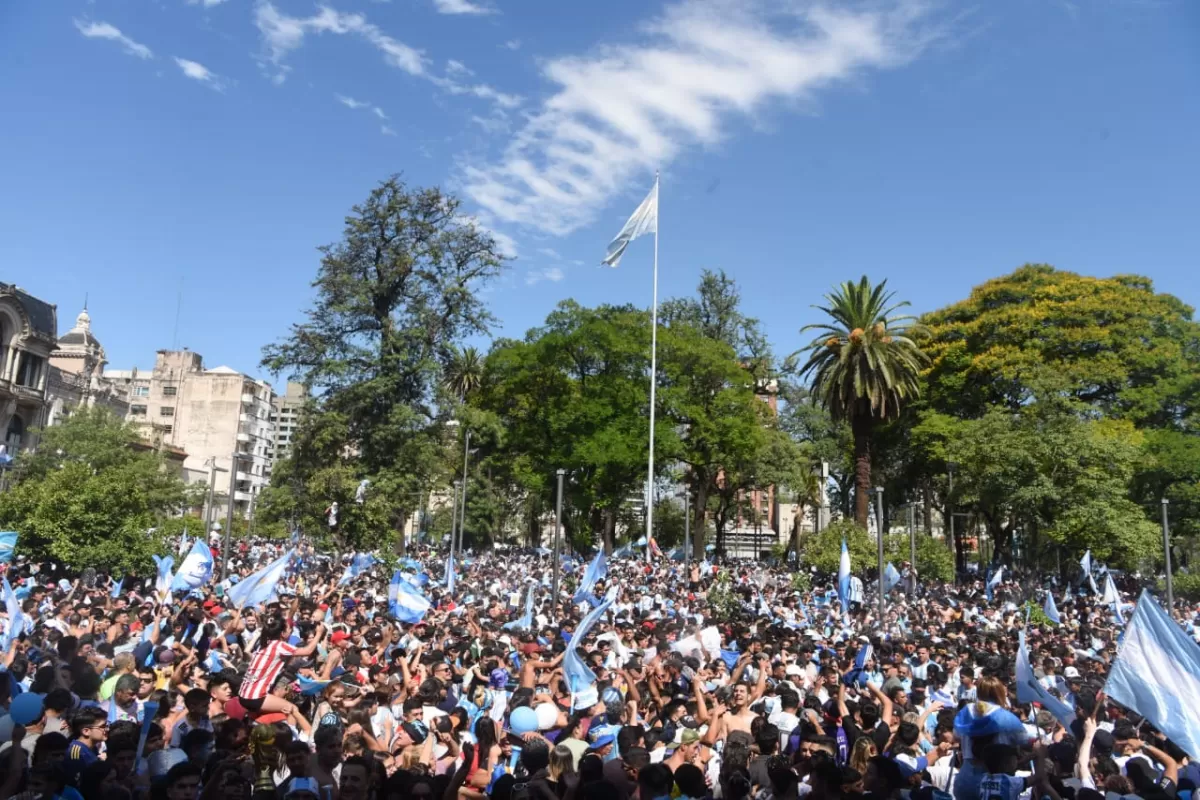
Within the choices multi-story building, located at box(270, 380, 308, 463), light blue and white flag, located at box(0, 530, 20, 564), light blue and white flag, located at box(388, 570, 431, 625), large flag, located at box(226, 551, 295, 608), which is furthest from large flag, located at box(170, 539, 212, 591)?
multi-story building, located at box(270, 380, 308, 463)

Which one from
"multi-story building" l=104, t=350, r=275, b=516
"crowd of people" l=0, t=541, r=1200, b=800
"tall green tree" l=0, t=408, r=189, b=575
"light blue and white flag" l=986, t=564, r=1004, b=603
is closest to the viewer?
"crowd of people" l=0, t=541, r=1200, b=800

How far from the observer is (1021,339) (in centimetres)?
4788

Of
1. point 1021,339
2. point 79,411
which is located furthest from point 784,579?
point 79,411

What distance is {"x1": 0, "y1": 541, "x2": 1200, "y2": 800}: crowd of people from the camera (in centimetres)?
566

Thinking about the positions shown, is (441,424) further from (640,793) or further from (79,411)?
(640,793)

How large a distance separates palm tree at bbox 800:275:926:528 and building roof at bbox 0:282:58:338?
4679 cm

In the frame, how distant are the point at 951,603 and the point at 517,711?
2338cm

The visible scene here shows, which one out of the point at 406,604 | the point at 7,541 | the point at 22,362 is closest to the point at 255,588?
the point at 406,604

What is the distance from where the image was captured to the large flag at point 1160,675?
6516 millimetres

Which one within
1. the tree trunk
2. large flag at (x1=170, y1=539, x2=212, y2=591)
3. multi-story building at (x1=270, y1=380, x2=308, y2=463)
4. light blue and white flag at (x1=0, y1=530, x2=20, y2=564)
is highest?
multi-story building at (x1=270, y1=380, x2=308, y2=463)

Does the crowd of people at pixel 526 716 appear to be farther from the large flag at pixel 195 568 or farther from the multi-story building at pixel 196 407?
the multi-story building at pixel 196 407

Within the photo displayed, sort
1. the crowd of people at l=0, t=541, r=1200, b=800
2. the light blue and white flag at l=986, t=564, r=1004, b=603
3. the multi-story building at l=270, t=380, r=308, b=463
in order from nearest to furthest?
1. the crowd of people at l=0, t=541, r=1200, b=800
2. the light blue and white flag at l=986, t=564, r=1004, b=603
3. the multi-story building at l=270, t=380, r=308, b=463

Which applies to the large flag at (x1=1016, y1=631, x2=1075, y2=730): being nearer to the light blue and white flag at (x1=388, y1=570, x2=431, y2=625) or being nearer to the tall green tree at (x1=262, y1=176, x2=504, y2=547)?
the light blue and white flag at (x1=388, y1=570, x2=431, y2=625)

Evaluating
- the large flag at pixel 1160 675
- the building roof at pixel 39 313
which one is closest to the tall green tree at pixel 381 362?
the building roof at pixel 39 313
